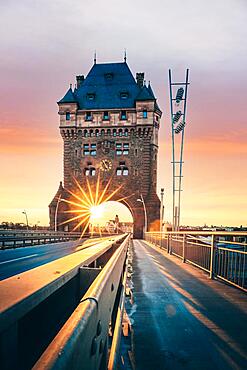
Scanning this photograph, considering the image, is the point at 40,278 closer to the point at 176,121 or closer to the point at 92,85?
the point at 176,121

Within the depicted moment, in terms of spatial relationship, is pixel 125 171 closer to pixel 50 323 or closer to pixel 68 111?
pixel 68 111

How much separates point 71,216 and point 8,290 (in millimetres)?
51276

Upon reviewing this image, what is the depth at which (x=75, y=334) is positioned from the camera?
882 millimetres

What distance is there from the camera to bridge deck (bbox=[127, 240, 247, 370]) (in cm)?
289

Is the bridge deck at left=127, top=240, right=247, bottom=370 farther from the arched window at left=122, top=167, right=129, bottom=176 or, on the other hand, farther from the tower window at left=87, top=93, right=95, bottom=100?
the tower window at left=87, top=93, right=95, bottom=100

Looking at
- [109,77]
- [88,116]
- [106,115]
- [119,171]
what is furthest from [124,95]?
[119,171]

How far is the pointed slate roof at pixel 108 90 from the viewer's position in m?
53.5

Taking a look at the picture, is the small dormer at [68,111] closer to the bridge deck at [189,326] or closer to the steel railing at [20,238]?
the steel railing at [20,238]

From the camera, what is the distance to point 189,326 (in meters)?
3.85

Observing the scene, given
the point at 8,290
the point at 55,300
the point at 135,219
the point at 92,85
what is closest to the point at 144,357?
the point at 55,300

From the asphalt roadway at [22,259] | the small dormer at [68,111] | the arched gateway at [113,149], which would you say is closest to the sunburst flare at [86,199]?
the arched gateway at [113,149]

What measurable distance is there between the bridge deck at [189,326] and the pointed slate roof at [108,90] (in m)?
49.7

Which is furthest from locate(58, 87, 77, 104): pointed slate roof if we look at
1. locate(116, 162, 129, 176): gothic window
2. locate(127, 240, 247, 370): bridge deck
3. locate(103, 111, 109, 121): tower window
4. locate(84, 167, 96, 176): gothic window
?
locate(127, 240, 247, 370): bridge deck

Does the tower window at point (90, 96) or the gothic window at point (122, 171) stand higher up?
the tower window at point (90, 96)
